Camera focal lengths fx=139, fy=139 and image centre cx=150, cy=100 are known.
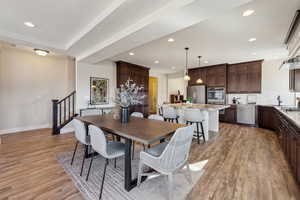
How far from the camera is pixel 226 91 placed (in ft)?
20.4

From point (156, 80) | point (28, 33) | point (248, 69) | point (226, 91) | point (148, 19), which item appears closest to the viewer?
point (148, 19)

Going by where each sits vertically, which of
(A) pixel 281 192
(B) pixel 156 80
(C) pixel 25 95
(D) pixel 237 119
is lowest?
(A) pixel 281 192

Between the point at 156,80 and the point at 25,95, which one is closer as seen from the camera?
the point at 25,95

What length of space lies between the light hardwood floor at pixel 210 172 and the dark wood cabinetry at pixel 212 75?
10.9ft

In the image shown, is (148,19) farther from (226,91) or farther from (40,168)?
(226,91)

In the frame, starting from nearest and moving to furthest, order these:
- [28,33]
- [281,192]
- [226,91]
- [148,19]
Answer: [281,192]
[148,19]
[28,33]
[226,91]

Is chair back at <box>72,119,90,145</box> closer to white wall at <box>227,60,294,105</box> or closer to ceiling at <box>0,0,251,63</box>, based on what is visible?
ceiling at <box>0,0,251,63</box>

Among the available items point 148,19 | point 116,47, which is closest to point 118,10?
point 148,19

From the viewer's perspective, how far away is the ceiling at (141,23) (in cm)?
199

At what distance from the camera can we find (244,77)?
583 centimetres

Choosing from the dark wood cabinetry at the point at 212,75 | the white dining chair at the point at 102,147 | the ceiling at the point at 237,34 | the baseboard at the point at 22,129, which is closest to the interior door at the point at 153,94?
the dark wood cabinetry at the point at 212,75

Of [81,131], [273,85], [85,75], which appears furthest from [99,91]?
[273,85]

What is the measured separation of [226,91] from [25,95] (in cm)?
785

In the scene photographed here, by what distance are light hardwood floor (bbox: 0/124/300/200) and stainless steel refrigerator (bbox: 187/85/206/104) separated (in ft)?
10.9
